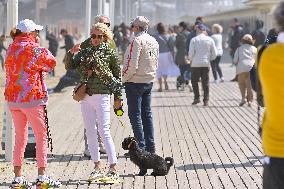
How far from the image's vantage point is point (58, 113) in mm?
15375

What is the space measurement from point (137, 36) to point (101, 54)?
1.13 meters

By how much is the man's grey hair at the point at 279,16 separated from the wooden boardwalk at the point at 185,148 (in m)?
3.74

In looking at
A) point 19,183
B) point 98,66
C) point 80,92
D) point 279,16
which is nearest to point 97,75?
point 98,66

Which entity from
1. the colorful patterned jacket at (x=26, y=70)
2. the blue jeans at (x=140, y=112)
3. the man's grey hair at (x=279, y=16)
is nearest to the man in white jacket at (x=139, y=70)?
the blue jeans at (x=140, y=112)

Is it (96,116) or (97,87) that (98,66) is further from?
(96,116)

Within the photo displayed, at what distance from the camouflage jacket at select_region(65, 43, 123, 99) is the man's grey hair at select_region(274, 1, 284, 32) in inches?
148

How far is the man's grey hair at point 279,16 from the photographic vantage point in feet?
13.8

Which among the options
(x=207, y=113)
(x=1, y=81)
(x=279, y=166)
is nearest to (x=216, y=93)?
(x=207, y=113)

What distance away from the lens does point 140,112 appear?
9.15m

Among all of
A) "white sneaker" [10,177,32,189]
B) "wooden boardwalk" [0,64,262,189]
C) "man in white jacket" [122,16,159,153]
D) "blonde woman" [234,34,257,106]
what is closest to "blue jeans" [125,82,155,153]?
"man in white jacket" [122,16,159,153]

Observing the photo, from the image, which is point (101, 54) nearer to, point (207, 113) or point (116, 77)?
point (116, 77)

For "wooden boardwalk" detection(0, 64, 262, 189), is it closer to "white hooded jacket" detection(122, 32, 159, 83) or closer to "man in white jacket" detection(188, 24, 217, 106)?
"man in white jacket" detection(188, 24, 217, 106)

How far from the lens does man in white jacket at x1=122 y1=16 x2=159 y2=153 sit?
885cm

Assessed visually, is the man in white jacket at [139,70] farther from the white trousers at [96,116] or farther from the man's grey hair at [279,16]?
the man's grey hair at [279,16]
